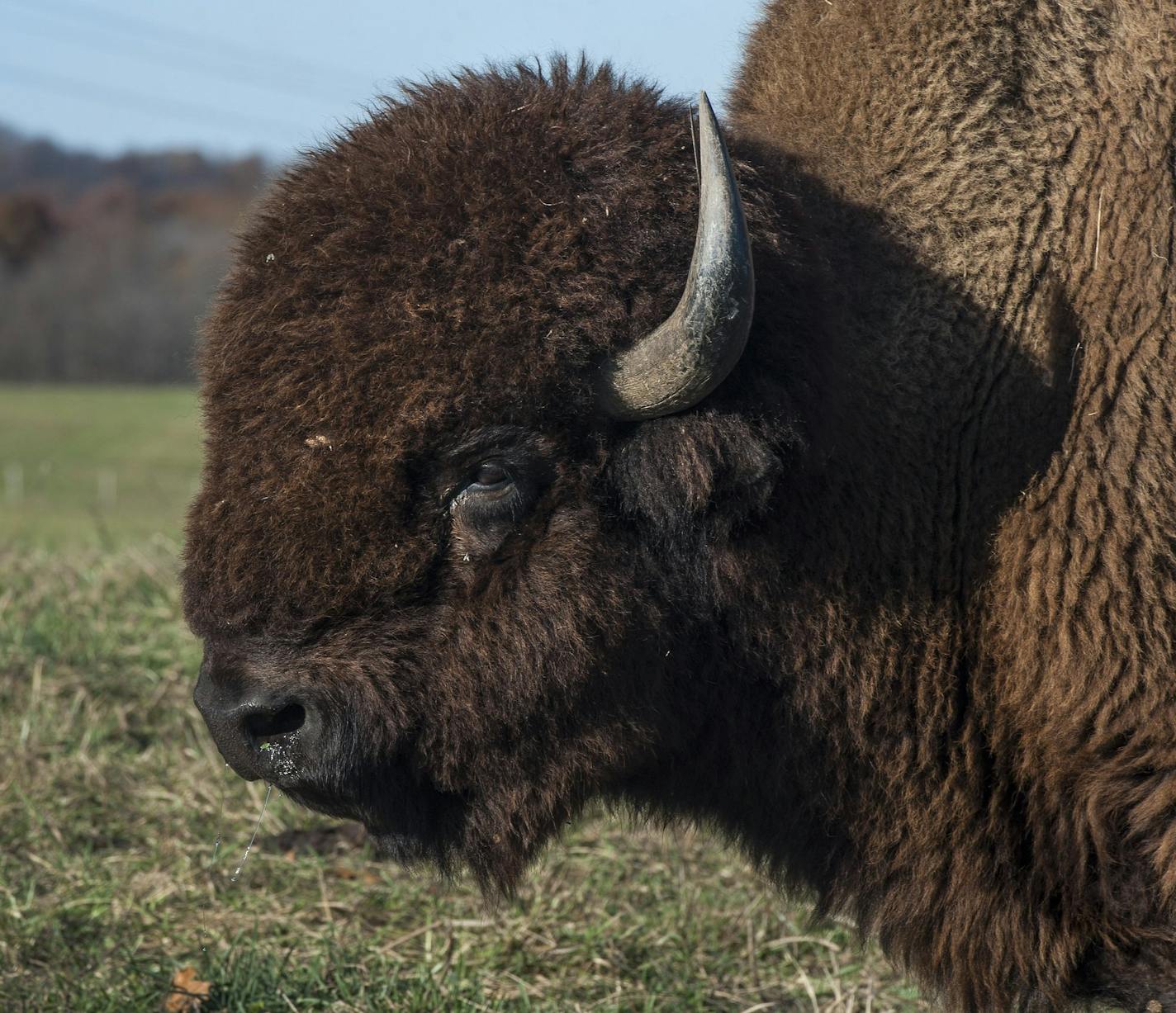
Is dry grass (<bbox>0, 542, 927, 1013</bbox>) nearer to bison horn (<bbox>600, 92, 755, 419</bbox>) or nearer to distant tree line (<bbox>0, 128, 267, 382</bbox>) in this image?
bison horn (<bbox>600, 92, 755, 419</bbox>)

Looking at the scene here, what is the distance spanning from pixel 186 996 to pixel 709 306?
228 centimetres

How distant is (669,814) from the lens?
316cm

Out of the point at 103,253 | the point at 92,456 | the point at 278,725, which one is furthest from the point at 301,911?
the point at 103,253

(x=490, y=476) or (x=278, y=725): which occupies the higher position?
(x=490, y=476)

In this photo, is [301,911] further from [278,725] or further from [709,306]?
[709,306]

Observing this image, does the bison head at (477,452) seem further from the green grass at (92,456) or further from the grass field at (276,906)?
the green grass at (92,456)

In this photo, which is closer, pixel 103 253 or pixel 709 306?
pixel 709 306

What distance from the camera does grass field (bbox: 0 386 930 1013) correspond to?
3.55 meters

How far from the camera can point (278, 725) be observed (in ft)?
8.85

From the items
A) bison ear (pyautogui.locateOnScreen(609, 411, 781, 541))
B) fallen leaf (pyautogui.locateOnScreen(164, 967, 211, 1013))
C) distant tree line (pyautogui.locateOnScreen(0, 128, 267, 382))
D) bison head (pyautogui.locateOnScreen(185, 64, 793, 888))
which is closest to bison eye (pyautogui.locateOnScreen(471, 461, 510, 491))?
bison head (pyautogui.locateOnScreen(185, 64, 793, 888))

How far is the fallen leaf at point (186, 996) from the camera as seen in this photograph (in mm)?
3336

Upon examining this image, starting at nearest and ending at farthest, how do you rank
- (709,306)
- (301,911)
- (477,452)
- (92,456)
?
(709,306), (477,452), (301,911), (92,456)

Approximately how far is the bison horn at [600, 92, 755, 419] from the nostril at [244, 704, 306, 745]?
982 millimetres

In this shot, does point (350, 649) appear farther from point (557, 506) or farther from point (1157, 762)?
point (1157, 762)
